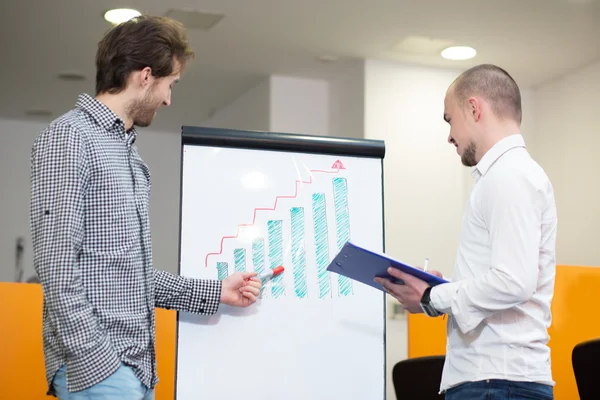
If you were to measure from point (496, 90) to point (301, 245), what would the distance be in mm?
766

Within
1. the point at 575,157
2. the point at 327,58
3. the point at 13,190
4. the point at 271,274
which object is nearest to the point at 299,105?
the point at 327,58

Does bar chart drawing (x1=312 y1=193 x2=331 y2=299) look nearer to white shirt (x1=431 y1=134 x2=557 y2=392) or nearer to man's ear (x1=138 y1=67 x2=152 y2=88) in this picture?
white shirt (x1=431 y1=134 x2=557 y2=392)

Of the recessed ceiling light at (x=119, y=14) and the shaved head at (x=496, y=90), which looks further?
the recessed ceiling light at (x=119, y=14)

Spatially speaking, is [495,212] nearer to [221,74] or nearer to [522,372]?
[522,372]

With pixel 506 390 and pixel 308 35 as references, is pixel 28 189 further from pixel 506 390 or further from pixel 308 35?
pixel 506 390

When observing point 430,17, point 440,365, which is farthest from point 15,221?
point 440,365

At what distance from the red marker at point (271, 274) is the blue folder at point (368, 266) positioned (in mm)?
249

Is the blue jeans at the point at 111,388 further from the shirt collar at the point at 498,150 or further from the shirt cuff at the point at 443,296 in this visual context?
the shirt collar at the point at 498,150

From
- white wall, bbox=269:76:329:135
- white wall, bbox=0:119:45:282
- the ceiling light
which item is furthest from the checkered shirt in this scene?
white wall, bbox=0:119:45:282

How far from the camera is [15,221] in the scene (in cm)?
658

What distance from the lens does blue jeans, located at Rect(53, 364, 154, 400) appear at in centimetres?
150

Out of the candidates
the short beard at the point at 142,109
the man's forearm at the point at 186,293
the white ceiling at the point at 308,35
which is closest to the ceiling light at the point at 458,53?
the white ceiling at the point at 308,35

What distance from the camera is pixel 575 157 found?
489 cm

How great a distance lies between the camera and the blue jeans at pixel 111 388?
4.92 ft
